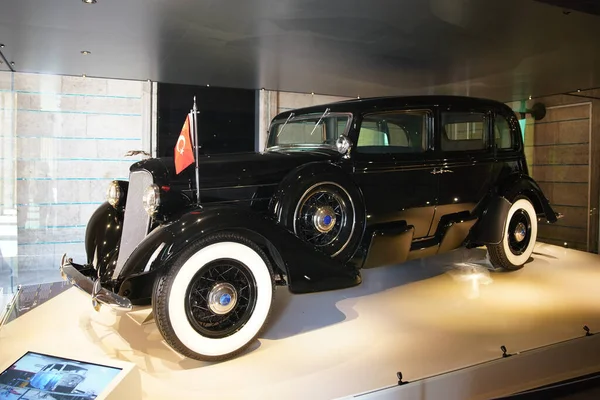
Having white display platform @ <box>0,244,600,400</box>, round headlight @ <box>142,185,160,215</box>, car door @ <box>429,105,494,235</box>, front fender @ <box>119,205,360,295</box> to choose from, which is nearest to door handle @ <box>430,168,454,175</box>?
car door @ <box>429,105,494,235</box>

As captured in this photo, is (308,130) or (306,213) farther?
(308,130)

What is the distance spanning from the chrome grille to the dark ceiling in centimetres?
113

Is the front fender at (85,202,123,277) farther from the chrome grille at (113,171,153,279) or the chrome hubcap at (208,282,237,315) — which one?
the chrome hubcap at (208,282,237,315)

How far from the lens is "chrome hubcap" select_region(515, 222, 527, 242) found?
4262mm

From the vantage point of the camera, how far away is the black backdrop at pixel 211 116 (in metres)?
5.76

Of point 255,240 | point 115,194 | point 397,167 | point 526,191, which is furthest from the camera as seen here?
point 526,191

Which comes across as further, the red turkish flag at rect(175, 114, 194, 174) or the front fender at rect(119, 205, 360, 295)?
the red turkish flag at rect(175, 114, 194, 174)

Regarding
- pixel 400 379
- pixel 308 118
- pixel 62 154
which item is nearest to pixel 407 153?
pixel 308 118

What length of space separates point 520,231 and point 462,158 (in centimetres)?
106

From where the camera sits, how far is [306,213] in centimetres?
300

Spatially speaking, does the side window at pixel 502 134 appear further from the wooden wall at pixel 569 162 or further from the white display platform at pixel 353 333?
the wooden wall at pixel 569 162

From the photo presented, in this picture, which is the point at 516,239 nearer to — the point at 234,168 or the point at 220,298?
the point at 234,168

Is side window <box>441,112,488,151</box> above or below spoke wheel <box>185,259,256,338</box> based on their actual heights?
above

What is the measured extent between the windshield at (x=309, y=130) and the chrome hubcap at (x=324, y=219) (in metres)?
0.66
